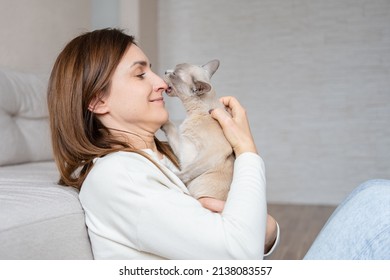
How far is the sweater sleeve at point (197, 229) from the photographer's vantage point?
0.81 m

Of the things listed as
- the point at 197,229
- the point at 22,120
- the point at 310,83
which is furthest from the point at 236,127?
the point at 310,83

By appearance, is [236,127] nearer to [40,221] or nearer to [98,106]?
[98,106]

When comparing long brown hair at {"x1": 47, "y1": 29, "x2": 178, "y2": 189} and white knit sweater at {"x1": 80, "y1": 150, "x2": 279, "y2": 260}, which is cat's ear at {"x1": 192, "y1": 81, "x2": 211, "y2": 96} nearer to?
long brown hair at {"x1": 47, "y1": 29, "x2": 178, "y2": 189}

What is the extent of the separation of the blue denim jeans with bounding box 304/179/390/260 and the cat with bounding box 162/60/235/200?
1.16 feet

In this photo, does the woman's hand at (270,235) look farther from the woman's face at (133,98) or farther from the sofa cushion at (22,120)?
the sofa cushion at (22,120)

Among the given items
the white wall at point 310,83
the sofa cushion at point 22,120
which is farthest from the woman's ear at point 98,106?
the white wall at point 310,83

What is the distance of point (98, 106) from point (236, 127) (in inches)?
13.8

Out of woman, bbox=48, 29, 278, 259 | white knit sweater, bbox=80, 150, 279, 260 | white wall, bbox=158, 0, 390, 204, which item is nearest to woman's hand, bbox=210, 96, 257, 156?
woman, bbox=48, 29, 278, 259

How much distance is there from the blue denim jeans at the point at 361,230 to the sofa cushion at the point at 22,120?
151cm

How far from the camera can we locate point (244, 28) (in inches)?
156

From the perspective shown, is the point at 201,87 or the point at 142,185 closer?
the point at 142,185

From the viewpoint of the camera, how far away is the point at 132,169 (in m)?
0.90

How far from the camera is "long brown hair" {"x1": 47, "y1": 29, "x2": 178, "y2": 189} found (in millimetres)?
1059

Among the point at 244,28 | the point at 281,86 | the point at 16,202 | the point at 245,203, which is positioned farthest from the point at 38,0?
the point at 245,203
